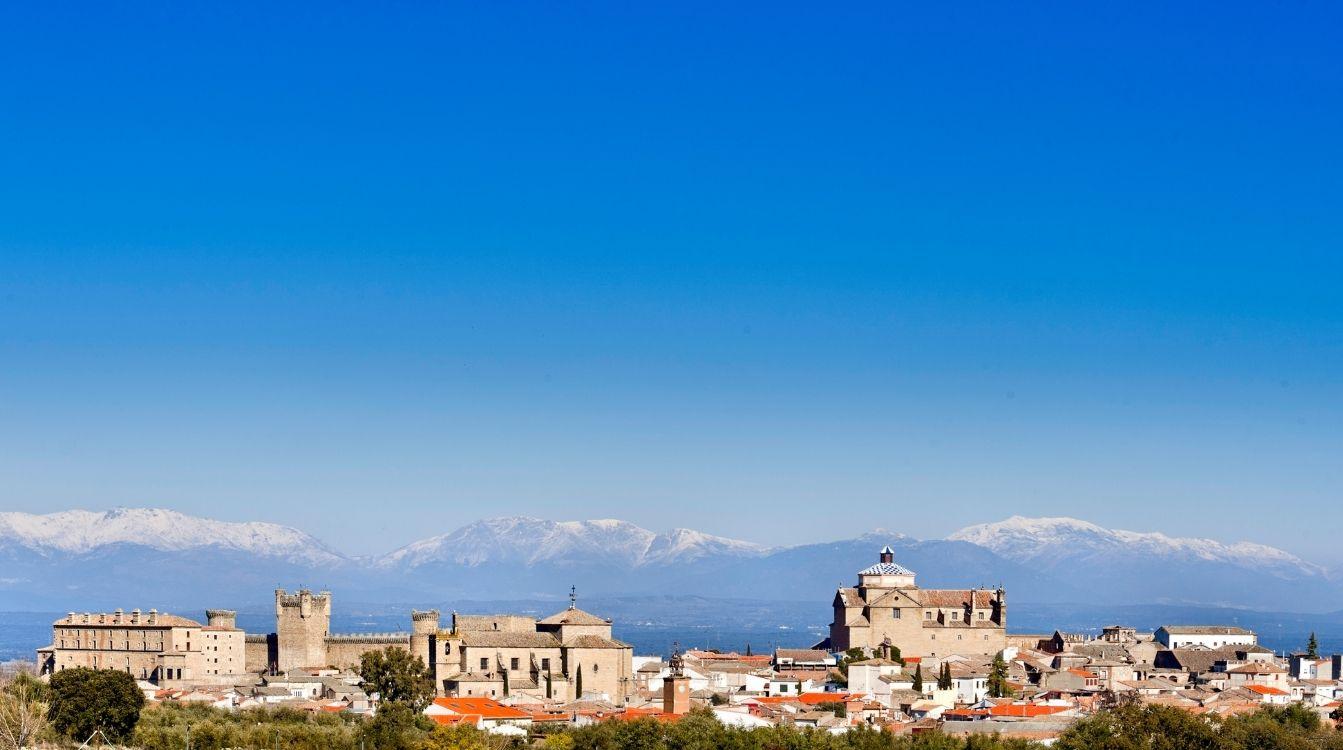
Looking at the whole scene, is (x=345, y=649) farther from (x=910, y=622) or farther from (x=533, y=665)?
(x=910, y=622)

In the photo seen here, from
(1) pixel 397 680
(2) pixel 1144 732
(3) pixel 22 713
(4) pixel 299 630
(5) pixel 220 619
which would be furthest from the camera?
Result: (5) pixel 220 619

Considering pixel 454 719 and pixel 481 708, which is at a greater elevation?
pixel 481 708

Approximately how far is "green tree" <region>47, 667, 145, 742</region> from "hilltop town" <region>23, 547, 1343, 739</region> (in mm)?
4744

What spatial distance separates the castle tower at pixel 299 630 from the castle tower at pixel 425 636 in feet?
12.8

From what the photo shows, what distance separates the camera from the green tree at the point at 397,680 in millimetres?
49594

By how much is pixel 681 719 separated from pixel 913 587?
24.4m

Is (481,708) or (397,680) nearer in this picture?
(481,708)

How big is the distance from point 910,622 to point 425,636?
18.1 meters

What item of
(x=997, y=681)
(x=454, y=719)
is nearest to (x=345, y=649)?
(x=454, y=719)

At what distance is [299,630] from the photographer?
60625mm

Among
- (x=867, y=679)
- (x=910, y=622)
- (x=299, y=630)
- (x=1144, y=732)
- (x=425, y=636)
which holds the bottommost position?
(x=1144, y=732)

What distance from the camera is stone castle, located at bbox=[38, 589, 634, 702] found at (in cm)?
5503

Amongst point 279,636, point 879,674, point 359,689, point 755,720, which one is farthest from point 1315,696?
point 279,636

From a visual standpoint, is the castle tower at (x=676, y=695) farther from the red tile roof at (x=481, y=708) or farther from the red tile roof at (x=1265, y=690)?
the red tile roof at (x=1265, y=690)
